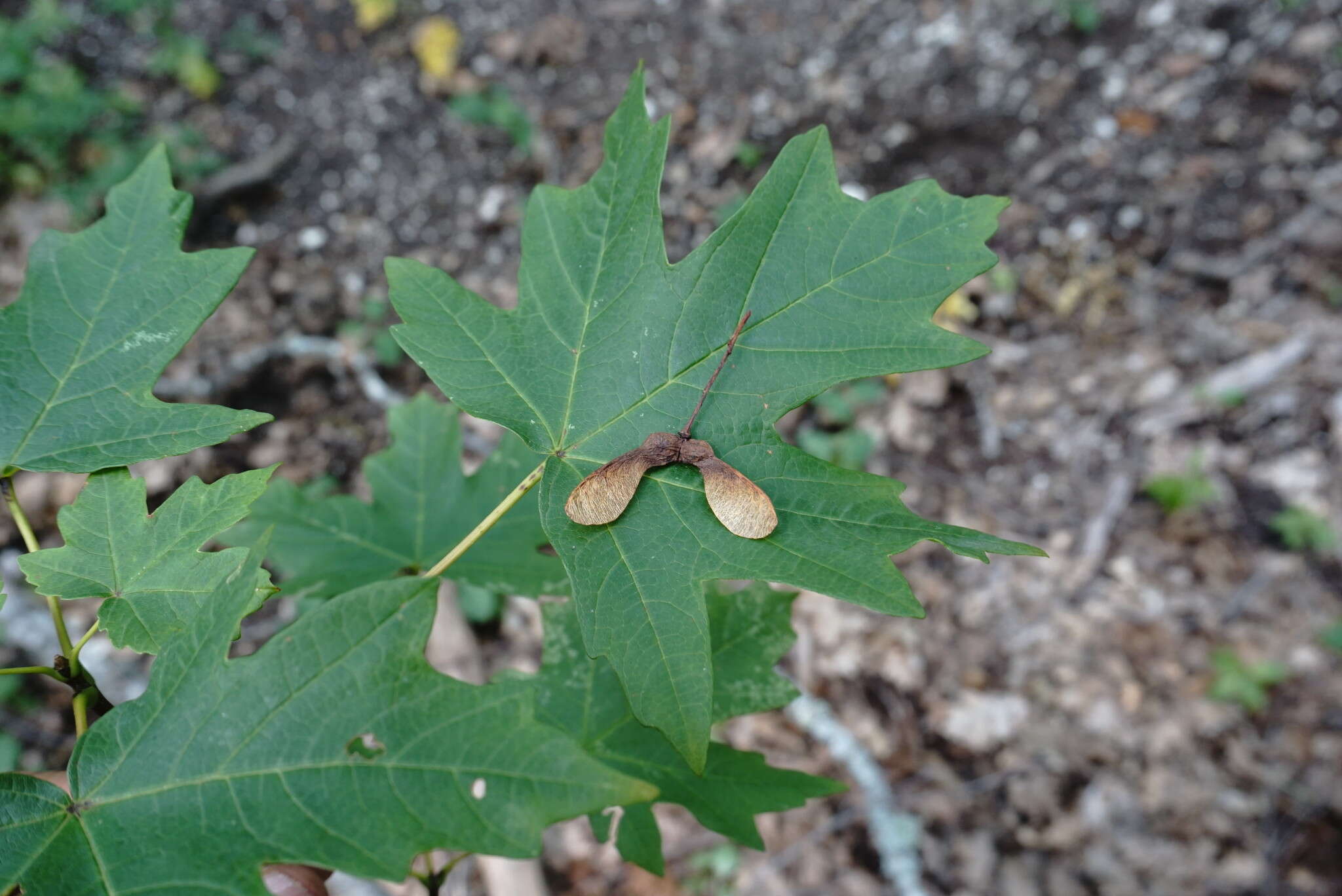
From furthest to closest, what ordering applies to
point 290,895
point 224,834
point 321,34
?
point 321,34
point 290,895
point 224,834

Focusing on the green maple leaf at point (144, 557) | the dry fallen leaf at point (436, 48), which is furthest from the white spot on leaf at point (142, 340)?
the dry fallen leaf at point (436, 48)

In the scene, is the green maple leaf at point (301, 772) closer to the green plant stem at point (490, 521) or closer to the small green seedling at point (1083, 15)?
the green plant stem at point (490, 521)

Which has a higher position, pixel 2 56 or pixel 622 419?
pixel 2 56

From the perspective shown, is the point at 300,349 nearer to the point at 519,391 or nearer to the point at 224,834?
the point at 519,391

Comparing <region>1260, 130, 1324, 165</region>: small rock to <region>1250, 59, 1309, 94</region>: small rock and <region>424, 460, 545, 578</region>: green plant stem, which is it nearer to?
<region>1250, 59, 1309, 94</region>: small rock

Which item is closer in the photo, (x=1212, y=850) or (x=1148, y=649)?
(x=1212, y=850)

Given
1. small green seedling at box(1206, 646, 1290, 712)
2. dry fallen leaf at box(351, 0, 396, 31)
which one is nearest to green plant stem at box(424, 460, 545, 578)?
small green seedling at box(1206, 646, 1290, 712)

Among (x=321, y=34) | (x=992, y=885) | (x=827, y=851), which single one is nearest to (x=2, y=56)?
(x=321, y=34)
